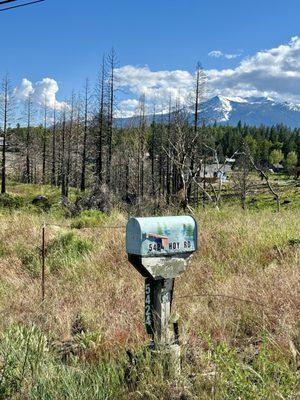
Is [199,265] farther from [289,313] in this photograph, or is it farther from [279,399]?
[279,399]

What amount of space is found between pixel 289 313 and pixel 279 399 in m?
1.20

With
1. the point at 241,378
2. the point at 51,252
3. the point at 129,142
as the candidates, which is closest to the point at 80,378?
the point at 241,378

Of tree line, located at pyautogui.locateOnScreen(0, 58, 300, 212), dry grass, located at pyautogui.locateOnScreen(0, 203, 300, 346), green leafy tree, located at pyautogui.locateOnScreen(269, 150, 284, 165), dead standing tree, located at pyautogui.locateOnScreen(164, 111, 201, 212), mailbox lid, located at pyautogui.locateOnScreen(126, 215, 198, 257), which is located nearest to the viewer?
mailbox lid, located at pyautogui.locateOnScreen(126, 215, 198, 257)

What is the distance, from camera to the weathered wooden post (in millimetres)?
2773

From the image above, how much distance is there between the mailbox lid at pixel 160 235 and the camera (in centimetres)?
276

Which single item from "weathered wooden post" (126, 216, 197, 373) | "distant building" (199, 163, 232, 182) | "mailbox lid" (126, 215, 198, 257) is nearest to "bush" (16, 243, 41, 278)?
"weathered wooden post" (126, 216, 197, 373)

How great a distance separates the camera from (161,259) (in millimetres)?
2846

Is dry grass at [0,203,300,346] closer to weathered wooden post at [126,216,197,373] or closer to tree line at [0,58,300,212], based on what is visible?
weathered wooden post at [126,216,197,373]

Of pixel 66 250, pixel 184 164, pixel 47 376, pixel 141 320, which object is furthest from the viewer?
pixel 184 164

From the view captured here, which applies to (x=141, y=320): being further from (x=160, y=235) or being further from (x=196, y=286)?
(x=160, y=235)

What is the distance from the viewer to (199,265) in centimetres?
522

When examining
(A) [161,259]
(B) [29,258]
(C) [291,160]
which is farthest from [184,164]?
(C) [291,160]

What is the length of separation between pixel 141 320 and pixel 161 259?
1.08m

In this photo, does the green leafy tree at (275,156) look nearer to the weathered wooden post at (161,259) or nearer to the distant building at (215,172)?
the distant building at (215,172)
